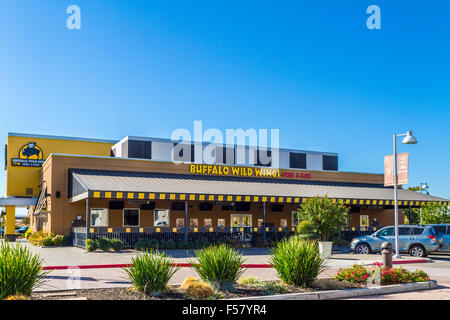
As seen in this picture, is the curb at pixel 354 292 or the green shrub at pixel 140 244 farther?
the green shrub at pixel 140 244

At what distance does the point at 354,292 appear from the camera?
11.1 meters

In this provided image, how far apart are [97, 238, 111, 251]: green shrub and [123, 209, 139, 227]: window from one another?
6.52m

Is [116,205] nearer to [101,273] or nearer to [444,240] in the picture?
[101,273]

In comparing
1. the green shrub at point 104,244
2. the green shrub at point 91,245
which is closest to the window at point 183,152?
the green shrub at point 104,244

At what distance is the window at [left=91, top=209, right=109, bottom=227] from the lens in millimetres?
30188

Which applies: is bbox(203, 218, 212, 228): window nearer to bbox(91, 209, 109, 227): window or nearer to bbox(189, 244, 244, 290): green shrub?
bbox(91, 209, 109, 227): window

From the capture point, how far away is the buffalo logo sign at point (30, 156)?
39138 millimetres

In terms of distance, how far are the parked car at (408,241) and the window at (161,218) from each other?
41.9 feet

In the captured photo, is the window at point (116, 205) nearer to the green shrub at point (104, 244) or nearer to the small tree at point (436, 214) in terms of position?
the green shrub at point (104, 244)

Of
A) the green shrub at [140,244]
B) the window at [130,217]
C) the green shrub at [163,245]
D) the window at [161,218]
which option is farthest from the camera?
the window at [161,218]

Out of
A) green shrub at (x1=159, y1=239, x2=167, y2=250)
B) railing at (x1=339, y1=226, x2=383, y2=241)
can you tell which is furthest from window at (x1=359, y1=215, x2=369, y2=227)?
green shrub at (x1=159, y1=239, x2=167, y2=250)

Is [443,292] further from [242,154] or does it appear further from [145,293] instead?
[242,154]

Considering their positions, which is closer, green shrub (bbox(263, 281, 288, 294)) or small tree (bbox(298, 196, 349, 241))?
green shrub (bbox(263, 281, 288, 294))

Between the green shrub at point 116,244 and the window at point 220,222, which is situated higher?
the window at point 220,222
